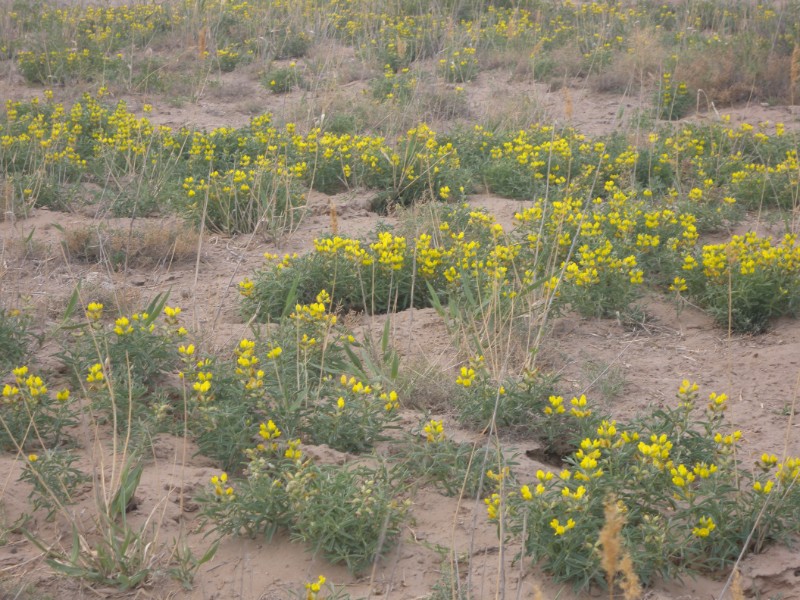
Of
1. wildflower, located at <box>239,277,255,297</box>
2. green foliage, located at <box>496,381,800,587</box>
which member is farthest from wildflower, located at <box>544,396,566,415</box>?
wildflower, located at <box>239,277,255,297</box>

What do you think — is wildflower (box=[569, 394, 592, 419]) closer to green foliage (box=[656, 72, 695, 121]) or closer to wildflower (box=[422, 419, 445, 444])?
wildflower (box=[422, 419, 445, 444])

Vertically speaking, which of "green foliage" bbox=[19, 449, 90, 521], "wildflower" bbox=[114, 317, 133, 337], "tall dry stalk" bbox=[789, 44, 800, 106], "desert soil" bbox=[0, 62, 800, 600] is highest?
"tall dry stalk" bbox=[789, 44, 800, 106]

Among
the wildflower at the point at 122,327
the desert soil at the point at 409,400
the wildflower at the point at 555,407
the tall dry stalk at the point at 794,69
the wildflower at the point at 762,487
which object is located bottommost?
the desert soil at the point at 409,400

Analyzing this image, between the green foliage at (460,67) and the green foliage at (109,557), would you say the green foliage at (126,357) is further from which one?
the green foliage at (460,67)

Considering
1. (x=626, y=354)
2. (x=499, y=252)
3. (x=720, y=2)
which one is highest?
(x=720, y=2)

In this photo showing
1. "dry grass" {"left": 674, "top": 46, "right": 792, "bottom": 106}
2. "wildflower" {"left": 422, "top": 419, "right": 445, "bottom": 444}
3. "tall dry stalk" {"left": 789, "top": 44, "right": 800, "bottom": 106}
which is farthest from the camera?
"dry grass" {"left": 674, "top": 46, "right": 792, "bottom": 106}

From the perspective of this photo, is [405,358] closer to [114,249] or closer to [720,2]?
[114,249]

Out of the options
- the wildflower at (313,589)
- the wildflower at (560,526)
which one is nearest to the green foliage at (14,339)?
the wildflower at (313,589)

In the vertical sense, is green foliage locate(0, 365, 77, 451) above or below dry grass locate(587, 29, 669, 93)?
below

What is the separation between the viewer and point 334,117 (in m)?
7.81

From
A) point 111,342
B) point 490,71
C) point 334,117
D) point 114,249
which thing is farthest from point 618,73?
point 111,342

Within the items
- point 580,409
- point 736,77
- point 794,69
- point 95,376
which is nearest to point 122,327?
point 95,376

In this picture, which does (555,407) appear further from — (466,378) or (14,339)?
(14,339)

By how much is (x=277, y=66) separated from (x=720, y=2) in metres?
5.58
